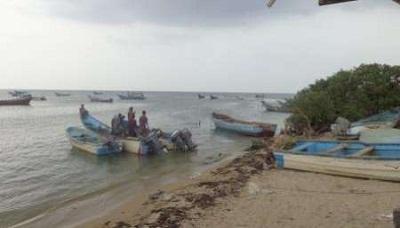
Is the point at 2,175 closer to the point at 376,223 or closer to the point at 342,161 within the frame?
the point at 342,161

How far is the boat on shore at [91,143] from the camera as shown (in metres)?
20.9

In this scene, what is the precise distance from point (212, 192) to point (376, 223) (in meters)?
4.46

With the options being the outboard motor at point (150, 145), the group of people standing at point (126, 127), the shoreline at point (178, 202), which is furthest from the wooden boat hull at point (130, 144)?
the shoreline at point (178, 202)

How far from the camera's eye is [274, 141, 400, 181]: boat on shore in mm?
10820

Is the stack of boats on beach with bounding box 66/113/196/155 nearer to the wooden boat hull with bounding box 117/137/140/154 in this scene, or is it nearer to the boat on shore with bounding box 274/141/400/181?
the wooden boat hull with bounding box 117/137/140/154

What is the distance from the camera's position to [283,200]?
9.41m

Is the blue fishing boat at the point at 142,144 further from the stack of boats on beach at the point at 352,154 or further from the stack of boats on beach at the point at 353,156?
the stack of boats on beach at the point at 353,156

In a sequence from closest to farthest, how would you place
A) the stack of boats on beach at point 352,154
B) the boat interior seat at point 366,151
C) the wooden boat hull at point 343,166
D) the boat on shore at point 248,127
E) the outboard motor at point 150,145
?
the wooden boat hull at point 343,166 → the stack of boats on beach at point 352,154 → the boat interior seat at point 366,151 → the outboard motor at point 150,145 → the boat on shore at point 248,127

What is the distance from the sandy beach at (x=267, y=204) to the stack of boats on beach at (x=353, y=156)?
29cm

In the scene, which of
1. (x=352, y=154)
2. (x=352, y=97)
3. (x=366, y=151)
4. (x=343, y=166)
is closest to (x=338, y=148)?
(x=352, y=154)

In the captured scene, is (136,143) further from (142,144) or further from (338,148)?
(338,148)

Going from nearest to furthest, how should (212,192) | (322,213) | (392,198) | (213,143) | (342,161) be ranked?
(322,213) < (392,198) < (212,192) < (342,161) < (213,143)

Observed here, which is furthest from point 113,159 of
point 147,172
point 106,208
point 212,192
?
point 212,192

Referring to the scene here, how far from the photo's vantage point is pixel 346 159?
1155 cm
